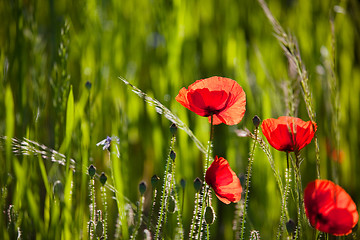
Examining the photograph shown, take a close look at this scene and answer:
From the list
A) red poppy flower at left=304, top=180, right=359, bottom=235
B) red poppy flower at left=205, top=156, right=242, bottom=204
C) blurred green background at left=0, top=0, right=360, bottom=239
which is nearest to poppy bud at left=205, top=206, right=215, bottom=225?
red poppy flower at left=205, top=156, right=242, bottom=204

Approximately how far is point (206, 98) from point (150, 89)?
82 centimetres

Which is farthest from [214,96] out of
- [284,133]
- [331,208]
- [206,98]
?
[331,208]

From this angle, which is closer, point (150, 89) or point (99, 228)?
point (99, 228)

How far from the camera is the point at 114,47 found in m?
1.39

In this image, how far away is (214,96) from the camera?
0.63 metres

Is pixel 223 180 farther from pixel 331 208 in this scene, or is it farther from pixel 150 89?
pixel 150 89

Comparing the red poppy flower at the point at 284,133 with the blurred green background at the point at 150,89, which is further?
the blurred green background at the point at 150,89

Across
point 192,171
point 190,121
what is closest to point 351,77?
point 190,121

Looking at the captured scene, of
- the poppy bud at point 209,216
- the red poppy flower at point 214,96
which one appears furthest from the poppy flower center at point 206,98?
the poppy bud at point 209,216

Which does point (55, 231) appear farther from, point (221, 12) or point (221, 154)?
point (221, 12)

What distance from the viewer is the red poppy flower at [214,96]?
24.9 inches

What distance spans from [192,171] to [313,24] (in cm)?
85

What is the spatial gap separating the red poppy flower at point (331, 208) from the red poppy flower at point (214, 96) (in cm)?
16

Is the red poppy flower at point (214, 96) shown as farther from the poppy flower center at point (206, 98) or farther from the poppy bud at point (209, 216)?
the poppy bud at point (209, 216)
